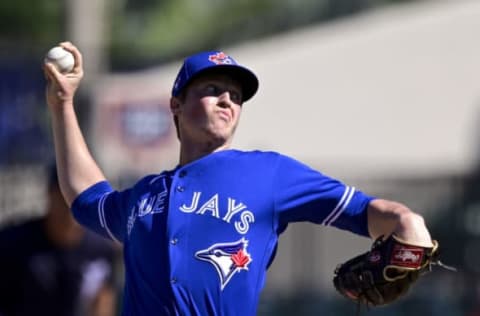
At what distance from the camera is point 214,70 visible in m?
5.13

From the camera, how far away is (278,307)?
1405cm

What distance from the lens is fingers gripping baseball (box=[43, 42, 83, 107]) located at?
5535 mm

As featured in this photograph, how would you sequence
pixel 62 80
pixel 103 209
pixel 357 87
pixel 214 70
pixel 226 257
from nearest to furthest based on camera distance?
pixel 226 257 < pixel 214 70 < pixel 103 209 < pixel 62 80 < pixel 357 87

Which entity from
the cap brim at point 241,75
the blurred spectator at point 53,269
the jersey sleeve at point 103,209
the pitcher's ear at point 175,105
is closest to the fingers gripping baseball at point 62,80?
the jersey sleeve at point 103,209

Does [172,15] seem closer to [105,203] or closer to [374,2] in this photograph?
[374,2]

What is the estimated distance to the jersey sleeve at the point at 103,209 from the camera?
211 inches

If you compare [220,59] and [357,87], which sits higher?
[220,59]

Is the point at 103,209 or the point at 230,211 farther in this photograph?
the point at 103,209

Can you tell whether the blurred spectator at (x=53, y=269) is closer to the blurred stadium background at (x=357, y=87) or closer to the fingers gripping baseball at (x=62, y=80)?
the fingers gripping baseball at (x=62, y=80)

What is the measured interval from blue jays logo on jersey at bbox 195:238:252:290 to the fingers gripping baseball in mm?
987

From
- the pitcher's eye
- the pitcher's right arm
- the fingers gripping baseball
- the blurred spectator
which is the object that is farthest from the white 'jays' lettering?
the blurred spectator

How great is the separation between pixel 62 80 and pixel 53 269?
2.69 meters

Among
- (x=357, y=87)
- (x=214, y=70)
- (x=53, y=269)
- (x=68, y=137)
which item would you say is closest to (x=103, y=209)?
(x=68, y=137)

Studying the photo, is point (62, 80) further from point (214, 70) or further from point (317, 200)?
point (317, 200)
